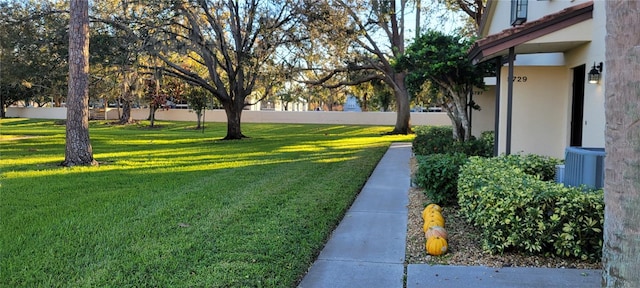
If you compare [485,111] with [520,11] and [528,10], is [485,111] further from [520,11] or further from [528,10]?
[520,11]

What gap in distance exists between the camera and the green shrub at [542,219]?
13.8ft

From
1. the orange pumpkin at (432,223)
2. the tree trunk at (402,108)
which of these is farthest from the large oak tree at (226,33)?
the orange pumpkin at (432,223)

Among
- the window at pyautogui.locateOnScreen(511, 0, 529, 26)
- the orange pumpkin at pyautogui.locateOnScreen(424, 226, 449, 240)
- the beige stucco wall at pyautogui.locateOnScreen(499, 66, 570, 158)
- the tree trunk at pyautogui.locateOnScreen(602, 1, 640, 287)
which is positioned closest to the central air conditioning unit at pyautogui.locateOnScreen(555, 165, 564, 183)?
the orange pumpkin at pyautogui.locateOnScreen(424, 226, 449, 240)

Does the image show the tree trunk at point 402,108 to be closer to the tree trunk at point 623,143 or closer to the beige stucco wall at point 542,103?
the beige stucco wall at point 542,103

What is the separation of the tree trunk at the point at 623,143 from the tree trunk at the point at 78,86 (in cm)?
983

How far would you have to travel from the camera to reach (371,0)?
19922 millimetres

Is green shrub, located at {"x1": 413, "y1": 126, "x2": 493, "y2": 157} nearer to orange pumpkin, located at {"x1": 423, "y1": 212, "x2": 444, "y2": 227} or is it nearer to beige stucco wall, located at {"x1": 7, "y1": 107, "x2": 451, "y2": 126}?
orange pumpkin, located at {"x1": 423, "y1": 212, "x2": 444, "y2": 227}

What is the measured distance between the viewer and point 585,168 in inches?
200

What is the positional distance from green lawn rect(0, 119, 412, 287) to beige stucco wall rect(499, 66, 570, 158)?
10.5 feet

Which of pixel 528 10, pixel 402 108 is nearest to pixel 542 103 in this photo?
pixel 528 10

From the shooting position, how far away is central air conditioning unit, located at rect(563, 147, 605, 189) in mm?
4957

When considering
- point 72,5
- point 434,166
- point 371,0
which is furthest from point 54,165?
point 371,0

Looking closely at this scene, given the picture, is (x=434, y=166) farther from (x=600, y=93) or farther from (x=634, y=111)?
(x=634, y=111)

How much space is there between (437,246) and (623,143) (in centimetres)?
240
